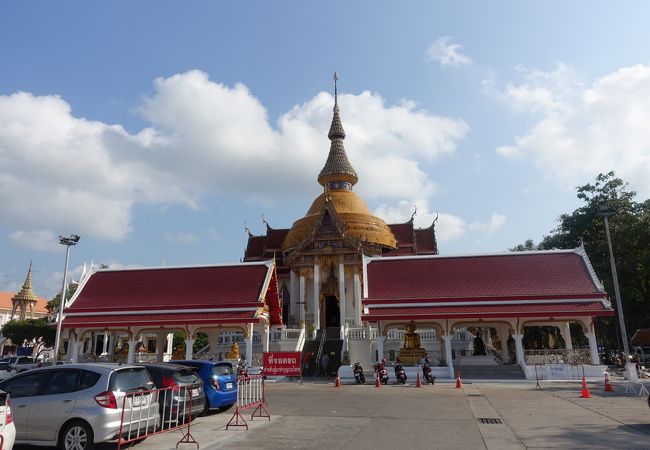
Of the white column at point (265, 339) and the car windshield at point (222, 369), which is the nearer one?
the car windshield at point (222, 369)

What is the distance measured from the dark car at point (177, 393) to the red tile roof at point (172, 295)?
14.8m

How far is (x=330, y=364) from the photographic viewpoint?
25.7 metres

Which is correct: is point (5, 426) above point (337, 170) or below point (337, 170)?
below

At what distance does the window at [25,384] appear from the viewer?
809 centimetres

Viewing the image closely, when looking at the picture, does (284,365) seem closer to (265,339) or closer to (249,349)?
(249,349)

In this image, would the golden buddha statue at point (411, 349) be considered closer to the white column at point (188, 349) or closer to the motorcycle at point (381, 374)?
the motorcycle at point (381, 374)

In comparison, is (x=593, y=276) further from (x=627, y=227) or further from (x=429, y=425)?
(x=429, y=425)

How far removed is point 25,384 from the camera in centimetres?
821

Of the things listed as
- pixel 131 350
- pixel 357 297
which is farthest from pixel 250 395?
pixel 357 297

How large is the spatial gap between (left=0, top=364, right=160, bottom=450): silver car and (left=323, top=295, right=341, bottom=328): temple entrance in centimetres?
2677

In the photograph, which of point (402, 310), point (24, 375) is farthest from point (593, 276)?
point (24, 375)

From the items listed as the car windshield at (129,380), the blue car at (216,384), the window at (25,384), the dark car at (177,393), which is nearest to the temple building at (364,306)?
the blue car at (216,384)

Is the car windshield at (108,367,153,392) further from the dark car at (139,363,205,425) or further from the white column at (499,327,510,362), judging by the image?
the white column at (499,327,510,362)

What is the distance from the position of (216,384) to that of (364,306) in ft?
47.3
